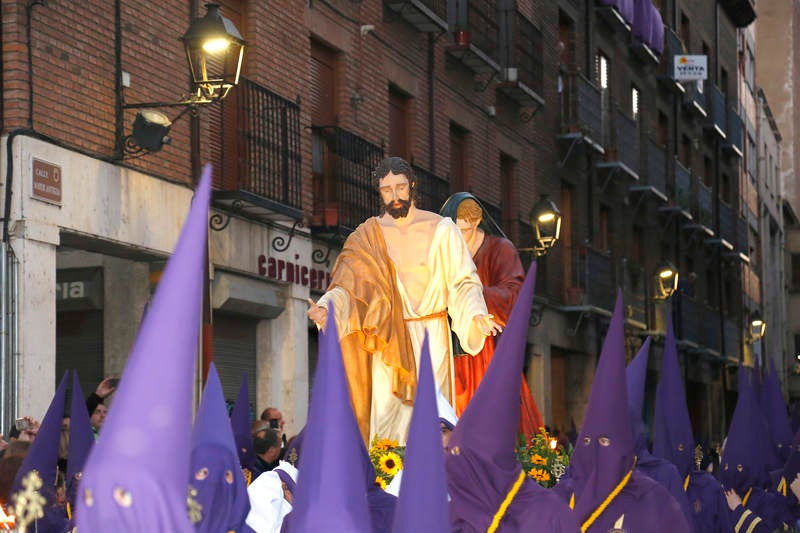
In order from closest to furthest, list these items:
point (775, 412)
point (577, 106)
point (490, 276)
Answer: point (490, 276) < point (775, 412) < point (577, 106)

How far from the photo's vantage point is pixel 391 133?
2058 cm

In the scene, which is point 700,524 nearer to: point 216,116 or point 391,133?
point 216,116

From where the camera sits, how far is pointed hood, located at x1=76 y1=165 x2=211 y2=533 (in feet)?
Answer: 9.80

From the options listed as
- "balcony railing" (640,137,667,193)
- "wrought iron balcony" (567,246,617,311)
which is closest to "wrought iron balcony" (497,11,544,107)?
"wrought iron balcony" (567,246,617,311)

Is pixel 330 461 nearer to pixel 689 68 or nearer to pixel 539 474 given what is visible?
pixel 539 474

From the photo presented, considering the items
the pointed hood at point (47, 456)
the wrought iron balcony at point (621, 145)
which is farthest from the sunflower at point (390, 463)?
the wrought iron balcony at point (621, 145)

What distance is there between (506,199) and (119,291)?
11757 millimetres

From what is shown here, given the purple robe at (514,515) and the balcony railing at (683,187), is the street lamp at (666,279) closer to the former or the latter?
the balcony railing at (683,187)

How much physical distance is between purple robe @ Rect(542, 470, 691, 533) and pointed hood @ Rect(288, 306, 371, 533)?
3.28 m

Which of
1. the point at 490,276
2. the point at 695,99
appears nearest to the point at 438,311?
the point at 490,276

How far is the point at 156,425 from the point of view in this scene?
3037 mm

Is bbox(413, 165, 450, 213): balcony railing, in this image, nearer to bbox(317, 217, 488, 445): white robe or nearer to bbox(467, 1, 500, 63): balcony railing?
bbox(467, 1, 500, 63): balcony railing

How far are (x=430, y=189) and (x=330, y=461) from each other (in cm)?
1671

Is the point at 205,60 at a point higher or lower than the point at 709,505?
higher
